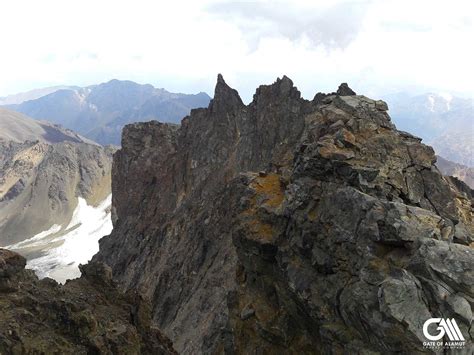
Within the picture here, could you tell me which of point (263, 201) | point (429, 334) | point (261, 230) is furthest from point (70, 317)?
point (429, 334)

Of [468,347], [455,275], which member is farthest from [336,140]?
[468,347]

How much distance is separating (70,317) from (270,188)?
17.2 meters

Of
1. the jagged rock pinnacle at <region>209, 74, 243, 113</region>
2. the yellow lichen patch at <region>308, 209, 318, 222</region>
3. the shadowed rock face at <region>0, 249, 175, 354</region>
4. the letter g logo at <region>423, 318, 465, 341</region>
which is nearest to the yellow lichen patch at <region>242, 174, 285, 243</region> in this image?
Result: the yellow lichen patch at <region>308, 209, 318, 222</region>

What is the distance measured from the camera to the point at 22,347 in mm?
21672

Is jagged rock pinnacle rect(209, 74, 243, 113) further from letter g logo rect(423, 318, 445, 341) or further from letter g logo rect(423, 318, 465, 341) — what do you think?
letter g logo rect(423, 318, 465, 341)

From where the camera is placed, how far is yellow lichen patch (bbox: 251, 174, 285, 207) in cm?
3272

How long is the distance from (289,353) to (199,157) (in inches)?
3622

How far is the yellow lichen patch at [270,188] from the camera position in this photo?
32.7 m

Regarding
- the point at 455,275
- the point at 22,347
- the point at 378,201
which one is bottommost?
the point at 22,347

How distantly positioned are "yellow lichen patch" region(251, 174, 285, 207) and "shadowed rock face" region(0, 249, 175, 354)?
1199 centimetres

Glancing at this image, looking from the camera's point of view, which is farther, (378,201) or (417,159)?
(417,159)

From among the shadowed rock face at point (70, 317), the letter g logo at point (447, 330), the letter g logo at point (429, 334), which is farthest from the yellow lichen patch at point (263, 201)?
the letter g logo at point (447, 330)

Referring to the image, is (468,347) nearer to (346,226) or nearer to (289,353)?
(346,226)

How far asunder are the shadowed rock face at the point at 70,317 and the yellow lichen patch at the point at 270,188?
1199 cm
